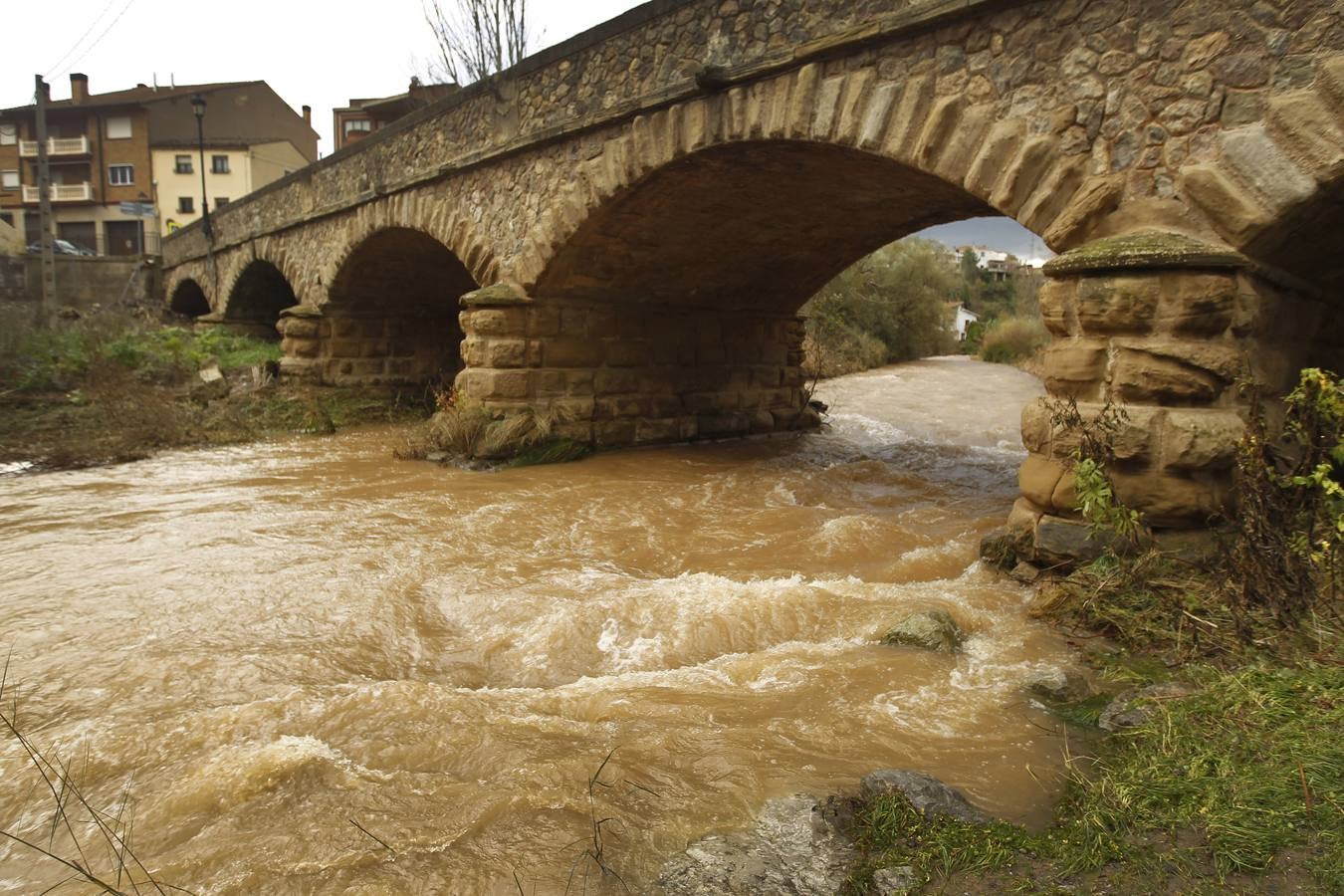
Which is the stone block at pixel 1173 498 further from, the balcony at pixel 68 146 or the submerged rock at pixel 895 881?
the balcony at pixel 68 146

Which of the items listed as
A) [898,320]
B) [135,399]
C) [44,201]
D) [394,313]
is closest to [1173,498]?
[135,399]

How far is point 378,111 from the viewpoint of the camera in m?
31.9

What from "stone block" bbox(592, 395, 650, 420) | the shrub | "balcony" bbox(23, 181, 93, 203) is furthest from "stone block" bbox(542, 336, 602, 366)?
"balcony" bbox(23, 181, 93, 203)

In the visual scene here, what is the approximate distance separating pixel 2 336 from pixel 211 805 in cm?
1247

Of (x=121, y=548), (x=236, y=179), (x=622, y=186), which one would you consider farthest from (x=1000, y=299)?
(x=121, y=548)

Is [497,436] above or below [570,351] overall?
below

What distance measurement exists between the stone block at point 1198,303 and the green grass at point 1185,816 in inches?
72.6

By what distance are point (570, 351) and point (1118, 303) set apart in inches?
240

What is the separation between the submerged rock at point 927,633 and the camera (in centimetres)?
321

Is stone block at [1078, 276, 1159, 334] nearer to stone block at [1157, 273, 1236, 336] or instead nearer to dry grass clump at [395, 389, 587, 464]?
stone block at [1157, 273, 1236, 336]

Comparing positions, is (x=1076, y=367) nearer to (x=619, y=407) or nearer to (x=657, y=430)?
(x=619, y=407)

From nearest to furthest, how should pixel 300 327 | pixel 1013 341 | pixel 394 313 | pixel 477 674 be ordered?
pixel 477 674, pixel 300 327, pixel 394 313, pixel 1013 341

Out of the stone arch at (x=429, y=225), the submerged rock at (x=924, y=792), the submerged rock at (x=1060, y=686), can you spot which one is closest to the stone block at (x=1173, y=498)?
the submerged rock at (x=1060, y=686)

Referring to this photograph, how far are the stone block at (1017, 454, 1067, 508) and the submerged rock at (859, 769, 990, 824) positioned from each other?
7.62ft
